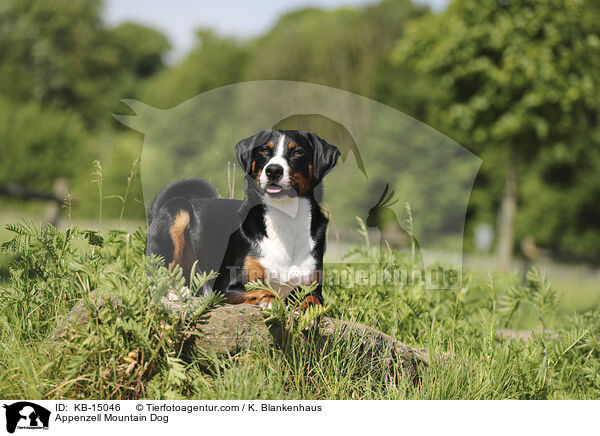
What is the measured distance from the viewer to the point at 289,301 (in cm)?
297

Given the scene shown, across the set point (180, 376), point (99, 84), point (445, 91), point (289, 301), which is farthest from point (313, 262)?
point (99, 84)

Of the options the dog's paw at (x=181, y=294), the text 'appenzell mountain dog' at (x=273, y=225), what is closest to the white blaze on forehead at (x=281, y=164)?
the text 'appenzell mountain dog' at (x=273, y=225)

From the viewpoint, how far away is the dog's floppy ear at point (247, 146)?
2.78 meters

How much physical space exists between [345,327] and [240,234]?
3.11 feet

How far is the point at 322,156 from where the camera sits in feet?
9.27

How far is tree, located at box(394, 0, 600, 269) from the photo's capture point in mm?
7496

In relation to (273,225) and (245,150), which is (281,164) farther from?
(273,225)

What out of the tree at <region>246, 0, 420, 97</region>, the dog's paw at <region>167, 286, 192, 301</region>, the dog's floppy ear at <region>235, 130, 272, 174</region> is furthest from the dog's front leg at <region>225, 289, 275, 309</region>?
the tree at <region>246, 0, 420, 97</region>

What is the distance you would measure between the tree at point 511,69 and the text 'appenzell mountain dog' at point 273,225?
19.2ft

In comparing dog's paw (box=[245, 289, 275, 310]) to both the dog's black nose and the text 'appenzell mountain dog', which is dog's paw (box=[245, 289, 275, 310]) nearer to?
the text 'appenzell mountain dog'

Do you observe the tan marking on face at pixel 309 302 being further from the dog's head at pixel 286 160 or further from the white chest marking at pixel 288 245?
the dog's head at pixel 286 160

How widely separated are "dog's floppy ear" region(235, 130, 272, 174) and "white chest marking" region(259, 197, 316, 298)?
245mm
